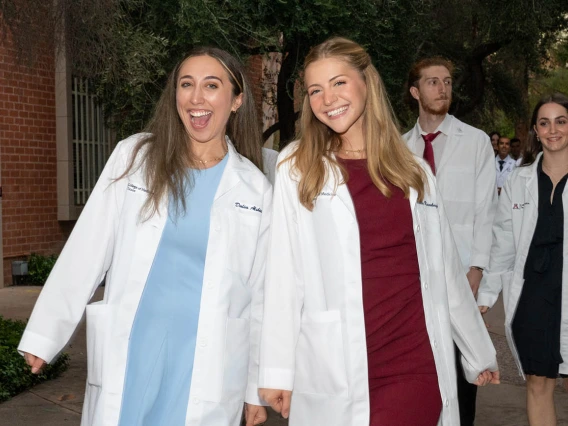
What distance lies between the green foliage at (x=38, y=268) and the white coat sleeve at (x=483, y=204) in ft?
25.2

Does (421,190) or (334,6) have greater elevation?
(334,6)

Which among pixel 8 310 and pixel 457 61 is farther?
pixel 457 61

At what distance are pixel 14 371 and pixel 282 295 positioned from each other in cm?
406

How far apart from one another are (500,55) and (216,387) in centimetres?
1426

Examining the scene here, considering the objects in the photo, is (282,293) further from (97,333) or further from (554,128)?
(554,128)

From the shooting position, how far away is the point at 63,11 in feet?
22.2

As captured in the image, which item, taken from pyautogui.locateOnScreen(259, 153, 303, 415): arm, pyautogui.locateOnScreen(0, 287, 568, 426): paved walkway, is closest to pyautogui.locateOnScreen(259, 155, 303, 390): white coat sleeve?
pyautogui.locateOnScreen(259, 153, 303, 415): arm

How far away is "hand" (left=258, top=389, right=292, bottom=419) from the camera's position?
377 cm

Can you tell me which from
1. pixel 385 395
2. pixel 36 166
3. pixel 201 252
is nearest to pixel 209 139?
pixel 201 252

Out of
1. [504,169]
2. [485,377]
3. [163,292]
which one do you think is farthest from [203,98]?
[504,169]

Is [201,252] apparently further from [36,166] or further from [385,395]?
[36,166]

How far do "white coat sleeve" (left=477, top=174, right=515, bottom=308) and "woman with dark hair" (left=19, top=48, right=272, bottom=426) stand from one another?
2358mm

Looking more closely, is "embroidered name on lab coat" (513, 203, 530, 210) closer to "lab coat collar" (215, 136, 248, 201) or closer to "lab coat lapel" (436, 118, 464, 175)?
"lab coat lapel" (436, 118, 464, 175)

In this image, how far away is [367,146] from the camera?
399 centimetres
